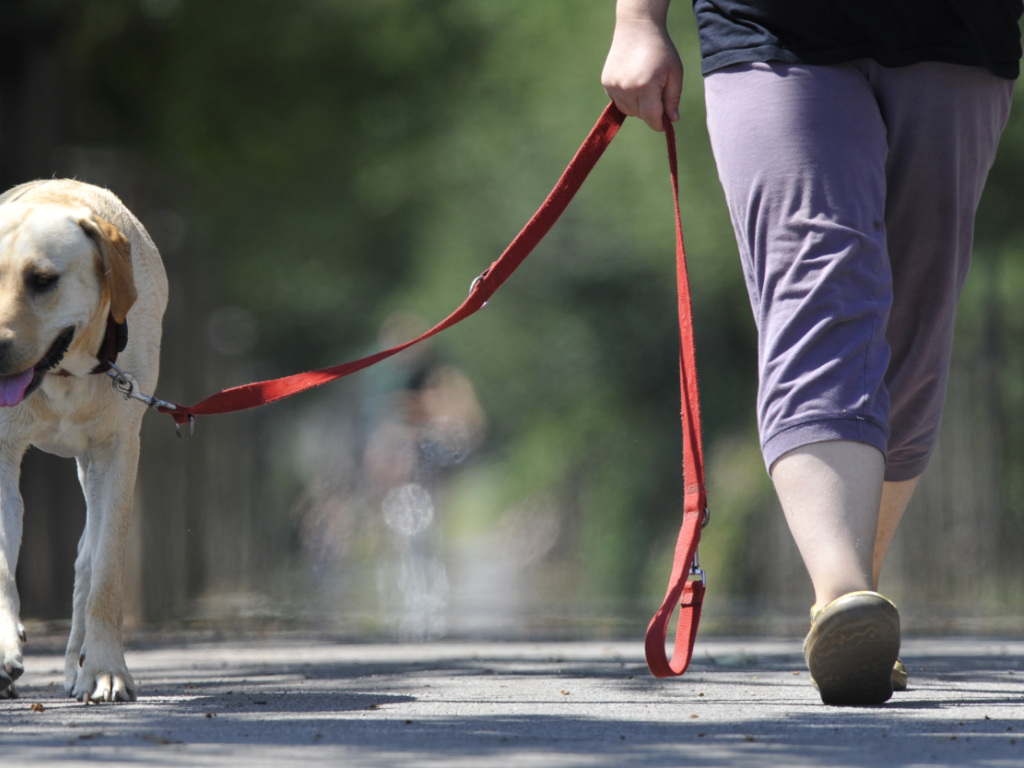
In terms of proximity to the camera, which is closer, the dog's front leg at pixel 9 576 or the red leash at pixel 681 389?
the red leash at pixel 681 389

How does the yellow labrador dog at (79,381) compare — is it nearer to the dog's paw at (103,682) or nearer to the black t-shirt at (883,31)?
the dog's paw at (103,682)

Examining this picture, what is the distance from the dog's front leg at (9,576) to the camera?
344 centimetres

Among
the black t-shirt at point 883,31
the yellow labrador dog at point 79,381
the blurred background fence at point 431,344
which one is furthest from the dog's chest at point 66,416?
the blurred background fence at point 431,344

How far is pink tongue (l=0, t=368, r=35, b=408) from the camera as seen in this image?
361 centimetres

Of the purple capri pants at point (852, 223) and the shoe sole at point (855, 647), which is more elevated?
the purple capri pants at point (852, 223)

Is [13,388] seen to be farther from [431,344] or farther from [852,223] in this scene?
[431,344]

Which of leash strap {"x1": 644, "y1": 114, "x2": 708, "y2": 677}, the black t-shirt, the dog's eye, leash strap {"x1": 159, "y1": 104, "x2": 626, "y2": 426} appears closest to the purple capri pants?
the black t-shirt

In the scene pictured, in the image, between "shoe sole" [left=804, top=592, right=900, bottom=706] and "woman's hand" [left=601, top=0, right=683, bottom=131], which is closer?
"shoe sole" [left=804, top=592, right=900, bottom=706]

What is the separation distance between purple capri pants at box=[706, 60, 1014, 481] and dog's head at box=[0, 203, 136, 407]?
62.7 inches

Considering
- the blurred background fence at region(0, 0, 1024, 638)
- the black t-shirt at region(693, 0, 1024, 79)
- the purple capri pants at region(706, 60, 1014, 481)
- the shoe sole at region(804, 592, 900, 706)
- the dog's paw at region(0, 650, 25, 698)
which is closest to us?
the shoe sole at region(804, 592, 900, 706)

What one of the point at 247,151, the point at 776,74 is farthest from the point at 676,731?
the point at 247,151

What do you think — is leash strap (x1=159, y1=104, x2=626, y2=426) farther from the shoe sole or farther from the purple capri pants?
the shoe sole

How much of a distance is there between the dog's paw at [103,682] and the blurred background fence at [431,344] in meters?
3.05

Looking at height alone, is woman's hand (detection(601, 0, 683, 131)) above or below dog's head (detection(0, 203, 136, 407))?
above
